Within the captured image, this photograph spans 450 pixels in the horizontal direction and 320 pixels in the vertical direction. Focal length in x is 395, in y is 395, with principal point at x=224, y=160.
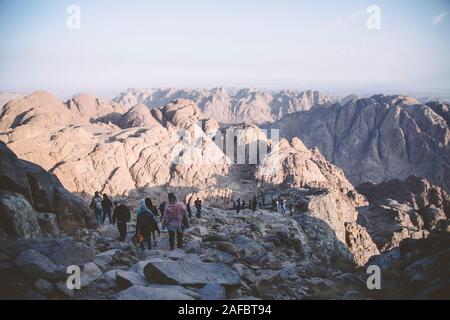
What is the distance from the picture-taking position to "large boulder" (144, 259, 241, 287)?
936 cm

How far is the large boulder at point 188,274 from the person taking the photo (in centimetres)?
936

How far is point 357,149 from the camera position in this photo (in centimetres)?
13475

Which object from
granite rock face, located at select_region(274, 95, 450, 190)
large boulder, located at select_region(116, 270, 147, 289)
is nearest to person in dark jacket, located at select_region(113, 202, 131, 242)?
large boulder, located at select_region(116, 270, 147, 289)

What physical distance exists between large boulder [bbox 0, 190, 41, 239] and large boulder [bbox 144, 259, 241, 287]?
4837mm

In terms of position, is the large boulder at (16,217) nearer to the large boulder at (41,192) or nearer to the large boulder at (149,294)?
the large boulder at (41,192)

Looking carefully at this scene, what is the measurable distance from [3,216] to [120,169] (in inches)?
1572

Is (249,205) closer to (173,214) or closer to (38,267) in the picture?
(173,214)

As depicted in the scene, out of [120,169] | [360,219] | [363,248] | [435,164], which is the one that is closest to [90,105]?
[120,169]

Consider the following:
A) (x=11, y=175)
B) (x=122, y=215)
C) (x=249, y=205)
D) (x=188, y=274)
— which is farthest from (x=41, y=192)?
(x=249, y=205)

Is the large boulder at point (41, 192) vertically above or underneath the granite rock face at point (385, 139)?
above

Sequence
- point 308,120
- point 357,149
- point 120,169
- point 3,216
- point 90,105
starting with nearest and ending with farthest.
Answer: point 3,216
point 120,169
point 90,105
point 357,149
point 308,120

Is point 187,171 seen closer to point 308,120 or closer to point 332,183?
point 332,183

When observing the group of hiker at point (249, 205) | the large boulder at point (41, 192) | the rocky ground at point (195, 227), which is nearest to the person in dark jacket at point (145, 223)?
the rocky ground at point (195, 227)

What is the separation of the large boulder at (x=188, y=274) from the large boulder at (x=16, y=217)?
15.9 feet
